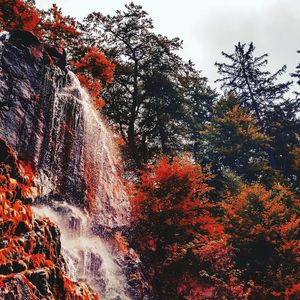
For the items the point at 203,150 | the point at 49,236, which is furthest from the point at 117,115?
the point at 49,236

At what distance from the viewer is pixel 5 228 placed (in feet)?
26.6

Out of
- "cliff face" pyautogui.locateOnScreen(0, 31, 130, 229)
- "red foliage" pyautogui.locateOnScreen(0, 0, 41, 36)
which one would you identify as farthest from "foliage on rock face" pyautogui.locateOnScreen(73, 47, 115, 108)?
"cliff face" pyautogui.locateOnScreen(0, 31, 130, 229)

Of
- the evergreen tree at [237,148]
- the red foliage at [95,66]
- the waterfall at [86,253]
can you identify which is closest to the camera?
the waterfall at [86,253]

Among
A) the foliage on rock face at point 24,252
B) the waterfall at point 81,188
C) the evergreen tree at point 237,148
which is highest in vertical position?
the evergreen tree at point 237,148

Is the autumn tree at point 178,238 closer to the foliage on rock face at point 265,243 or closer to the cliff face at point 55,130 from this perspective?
the foliage on rock face at point 265,243

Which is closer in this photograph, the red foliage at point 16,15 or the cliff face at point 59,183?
the cliff face at point 59,183

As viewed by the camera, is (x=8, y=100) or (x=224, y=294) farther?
(x=224, y=294)

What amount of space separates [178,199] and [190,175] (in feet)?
4.65

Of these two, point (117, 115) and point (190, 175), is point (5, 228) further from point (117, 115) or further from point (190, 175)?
point (117, 115)

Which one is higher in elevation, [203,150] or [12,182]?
[203,150]

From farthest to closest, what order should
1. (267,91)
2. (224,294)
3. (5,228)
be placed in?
1. (267,91)
2. (224,294)
3. (5,228)

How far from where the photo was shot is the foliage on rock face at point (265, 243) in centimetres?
1423

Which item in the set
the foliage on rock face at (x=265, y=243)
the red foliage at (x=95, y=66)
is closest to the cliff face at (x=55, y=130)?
the foliage on rock face at (x=265, y=243)

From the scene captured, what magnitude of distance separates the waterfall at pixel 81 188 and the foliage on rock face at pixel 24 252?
1.95 meters
